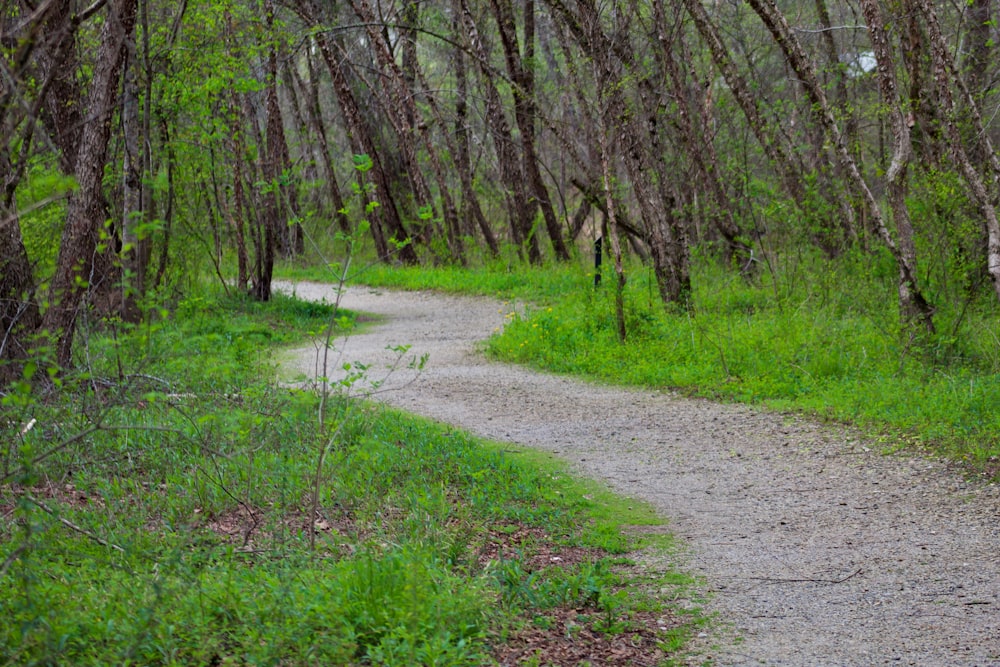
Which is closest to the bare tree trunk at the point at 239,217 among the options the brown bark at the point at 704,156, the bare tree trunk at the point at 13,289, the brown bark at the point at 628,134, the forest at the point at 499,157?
the forest at the point at 499,157

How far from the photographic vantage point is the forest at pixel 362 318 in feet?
13.0

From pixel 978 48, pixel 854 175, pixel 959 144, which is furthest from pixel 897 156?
pixel 978 48

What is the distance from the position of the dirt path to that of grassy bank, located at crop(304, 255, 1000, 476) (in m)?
0.43

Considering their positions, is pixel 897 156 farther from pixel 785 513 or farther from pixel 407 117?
pixel 407 117

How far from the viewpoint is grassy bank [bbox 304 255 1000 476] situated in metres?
7.93

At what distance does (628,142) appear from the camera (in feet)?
41.0

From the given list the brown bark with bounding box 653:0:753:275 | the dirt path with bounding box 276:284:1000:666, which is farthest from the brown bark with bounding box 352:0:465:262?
the dirt path with bounding box 276:284:1000:666

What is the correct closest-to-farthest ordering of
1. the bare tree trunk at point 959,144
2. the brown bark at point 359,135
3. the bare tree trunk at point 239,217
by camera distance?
the bare tree trunk at point 959,144
the bare tree trunk at point 239,217
the brown bark at point 359,135

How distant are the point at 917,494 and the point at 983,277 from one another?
5239 mm

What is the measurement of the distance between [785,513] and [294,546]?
3180 mm

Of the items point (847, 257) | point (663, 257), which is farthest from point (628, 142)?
point (847, 257)

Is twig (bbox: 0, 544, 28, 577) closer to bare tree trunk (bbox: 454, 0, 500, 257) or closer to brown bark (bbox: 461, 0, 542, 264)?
brown bark (bbox: 461, 0, 542, 264)

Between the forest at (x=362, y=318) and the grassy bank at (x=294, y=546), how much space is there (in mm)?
23

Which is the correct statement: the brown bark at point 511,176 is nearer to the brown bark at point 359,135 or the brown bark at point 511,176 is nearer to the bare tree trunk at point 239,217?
the brown bark at point 359,135
